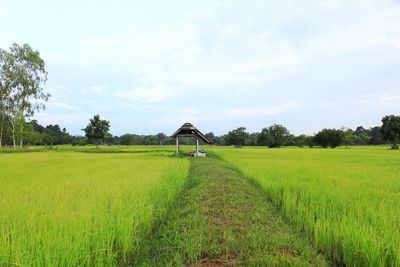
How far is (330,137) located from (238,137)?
25.6 meters

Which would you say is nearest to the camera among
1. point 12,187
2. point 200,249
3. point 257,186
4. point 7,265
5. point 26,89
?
point 7,265

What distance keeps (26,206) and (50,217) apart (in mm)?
1009

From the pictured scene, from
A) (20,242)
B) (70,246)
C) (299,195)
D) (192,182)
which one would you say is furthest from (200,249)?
(192,182)

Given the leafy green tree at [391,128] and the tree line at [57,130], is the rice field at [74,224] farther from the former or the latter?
the leafy green tree at [391,128]

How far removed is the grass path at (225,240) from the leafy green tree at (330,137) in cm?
6189

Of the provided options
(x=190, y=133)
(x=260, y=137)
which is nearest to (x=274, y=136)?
(x=260, y=137)

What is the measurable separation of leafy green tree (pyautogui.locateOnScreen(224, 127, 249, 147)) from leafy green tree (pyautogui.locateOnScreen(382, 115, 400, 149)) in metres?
35.0

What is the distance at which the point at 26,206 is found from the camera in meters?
4.63

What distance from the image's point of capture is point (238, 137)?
8012cm

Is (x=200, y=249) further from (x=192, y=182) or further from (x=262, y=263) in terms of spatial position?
(x=192, y=182)

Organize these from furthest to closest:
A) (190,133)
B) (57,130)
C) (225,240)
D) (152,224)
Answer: (57,130), (190,133), (152,224), (225,240)

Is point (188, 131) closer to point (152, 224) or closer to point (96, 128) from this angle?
point (152, 224)

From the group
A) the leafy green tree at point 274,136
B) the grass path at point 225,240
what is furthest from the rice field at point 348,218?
the leafy green tree at point 274,136

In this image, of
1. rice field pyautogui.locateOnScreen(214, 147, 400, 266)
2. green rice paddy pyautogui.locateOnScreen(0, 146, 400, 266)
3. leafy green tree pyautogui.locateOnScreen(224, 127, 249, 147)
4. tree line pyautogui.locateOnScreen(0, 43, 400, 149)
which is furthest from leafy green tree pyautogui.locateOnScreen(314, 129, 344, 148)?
green rice paddy pyautogui.locateOnScreen(0, 146, 400, 266)
